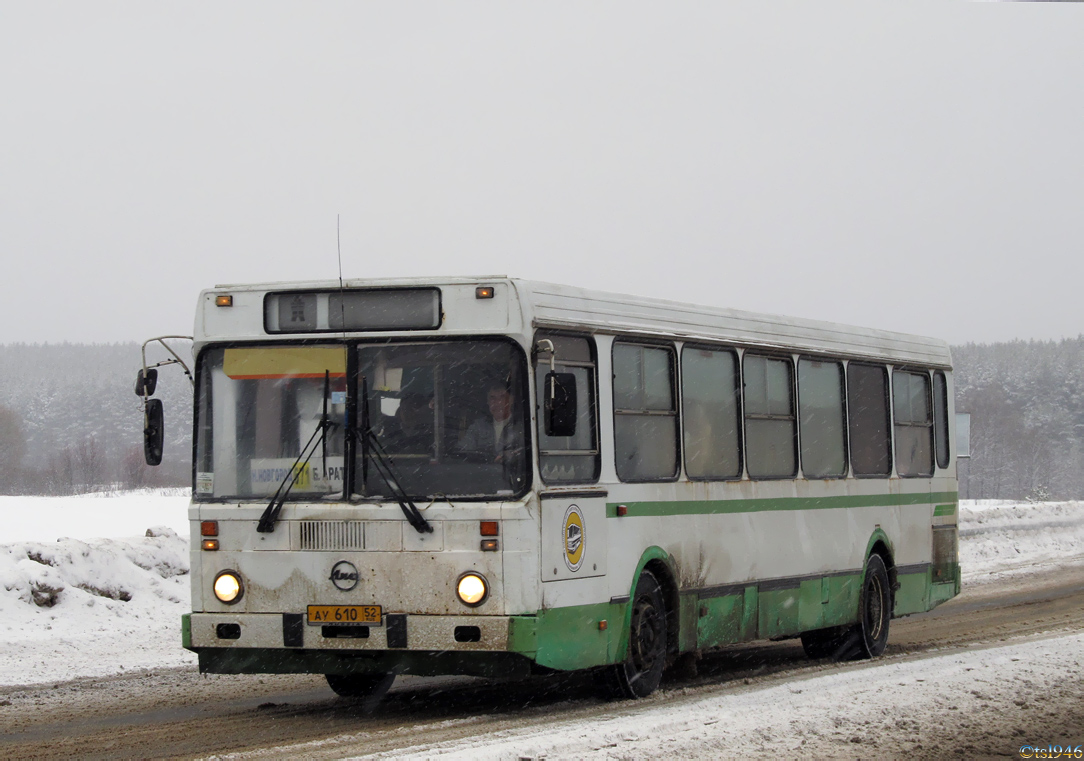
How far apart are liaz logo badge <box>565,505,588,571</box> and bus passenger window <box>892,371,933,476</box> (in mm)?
6284

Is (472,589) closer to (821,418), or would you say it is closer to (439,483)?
(439,483)

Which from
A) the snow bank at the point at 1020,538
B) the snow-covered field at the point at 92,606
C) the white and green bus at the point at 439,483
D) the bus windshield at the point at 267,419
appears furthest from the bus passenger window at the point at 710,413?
the snow bank at the point at 1020,538

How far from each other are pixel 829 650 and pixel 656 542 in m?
4.35

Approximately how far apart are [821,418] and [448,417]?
5.29m

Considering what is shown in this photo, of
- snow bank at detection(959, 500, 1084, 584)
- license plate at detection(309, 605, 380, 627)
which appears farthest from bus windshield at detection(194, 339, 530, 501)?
snow bank at detection(959, 500, 1084, 584)

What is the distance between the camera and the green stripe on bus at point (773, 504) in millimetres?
10773

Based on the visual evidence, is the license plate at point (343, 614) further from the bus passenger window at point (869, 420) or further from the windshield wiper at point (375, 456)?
the bus passenger window at point (869, 420)

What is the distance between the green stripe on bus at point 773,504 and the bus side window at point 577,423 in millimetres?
444

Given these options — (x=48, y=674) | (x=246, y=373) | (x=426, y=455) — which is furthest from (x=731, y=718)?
(x=48, y=674)

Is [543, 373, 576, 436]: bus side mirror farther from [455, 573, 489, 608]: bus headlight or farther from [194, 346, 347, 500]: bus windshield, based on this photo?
[194, 346, 347, 500]: bus windshield

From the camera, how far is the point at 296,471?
379 inches

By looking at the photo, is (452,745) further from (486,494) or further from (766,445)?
(766,445)

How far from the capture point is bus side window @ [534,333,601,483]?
9.53 m

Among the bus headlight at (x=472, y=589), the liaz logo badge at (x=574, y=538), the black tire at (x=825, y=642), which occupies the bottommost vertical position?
the black tire at (x=825, y=642)
